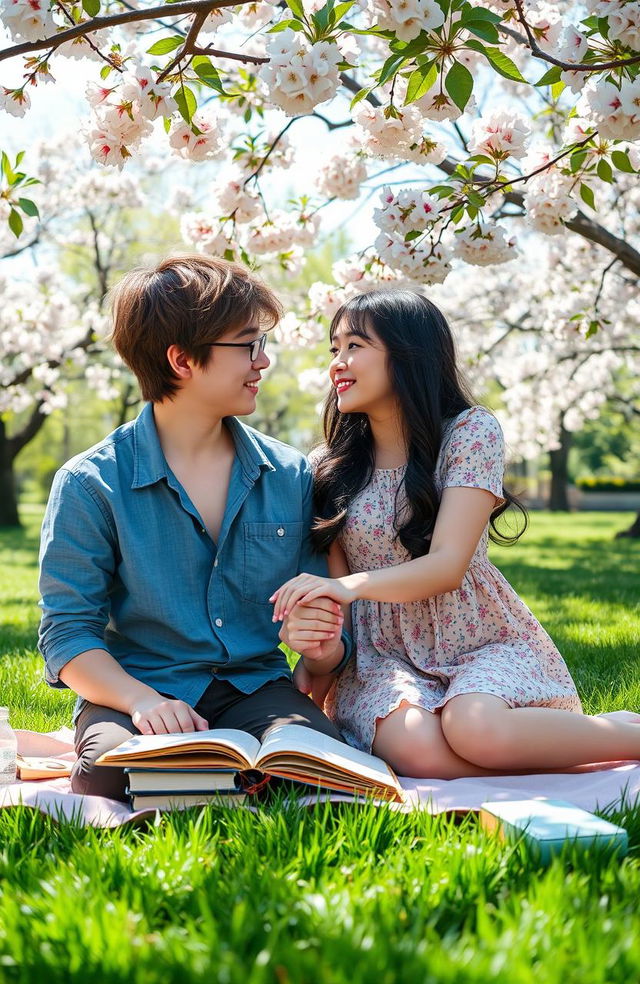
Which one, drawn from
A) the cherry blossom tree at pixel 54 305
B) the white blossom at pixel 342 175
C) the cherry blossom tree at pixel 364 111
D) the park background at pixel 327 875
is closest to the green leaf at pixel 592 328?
the cherry blossom tree at pixel 364 111

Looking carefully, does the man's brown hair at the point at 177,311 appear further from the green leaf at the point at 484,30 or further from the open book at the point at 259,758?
the open book at the point at 259,758

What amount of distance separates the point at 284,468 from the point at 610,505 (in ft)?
100

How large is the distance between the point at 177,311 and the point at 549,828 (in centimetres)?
168

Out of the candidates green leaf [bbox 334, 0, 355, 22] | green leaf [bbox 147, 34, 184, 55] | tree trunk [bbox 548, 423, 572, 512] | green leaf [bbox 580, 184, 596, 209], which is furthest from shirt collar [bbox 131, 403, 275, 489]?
tree trunk [bbox 548, 423, 572, 512]

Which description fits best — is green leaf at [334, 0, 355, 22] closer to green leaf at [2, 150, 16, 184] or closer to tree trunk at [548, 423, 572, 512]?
green leaf at [2, 150, 16, 184]

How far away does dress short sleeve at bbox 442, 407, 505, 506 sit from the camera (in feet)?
9.25

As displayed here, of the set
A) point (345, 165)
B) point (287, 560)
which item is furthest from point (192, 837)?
point (345, 165)

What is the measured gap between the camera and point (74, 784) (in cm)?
237

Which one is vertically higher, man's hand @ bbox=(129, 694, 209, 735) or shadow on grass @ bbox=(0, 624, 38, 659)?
man's hand @ bbox=(129, 694, 209, 735)

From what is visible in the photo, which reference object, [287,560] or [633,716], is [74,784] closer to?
[287,560]

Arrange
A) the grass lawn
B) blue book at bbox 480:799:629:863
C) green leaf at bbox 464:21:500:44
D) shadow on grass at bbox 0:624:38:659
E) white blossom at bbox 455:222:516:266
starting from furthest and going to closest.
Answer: shadow on grass at bbox 0:624:38:659 < white blossom at bbox 455:222:516:266 < green leaf at bbox 464:21:500:44 < blue book at bbox 480:799:629:863 < the grass lawn

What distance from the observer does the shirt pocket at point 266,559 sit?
2828 mm

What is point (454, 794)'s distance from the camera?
91.8 inches

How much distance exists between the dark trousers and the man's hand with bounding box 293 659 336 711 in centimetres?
12
